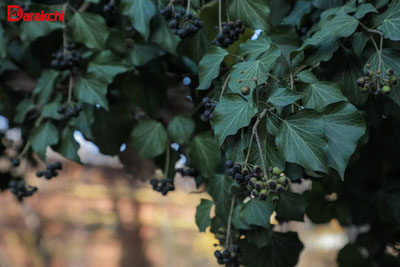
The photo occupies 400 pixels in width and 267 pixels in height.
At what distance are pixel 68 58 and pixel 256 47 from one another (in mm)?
579

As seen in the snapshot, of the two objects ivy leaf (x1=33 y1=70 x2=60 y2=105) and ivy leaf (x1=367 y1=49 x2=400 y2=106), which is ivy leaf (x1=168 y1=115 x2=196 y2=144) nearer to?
ivy leaf (x1=33 y1=70 x2=60 y2=105)

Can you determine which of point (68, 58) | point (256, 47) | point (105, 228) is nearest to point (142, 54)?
point (68, 58)

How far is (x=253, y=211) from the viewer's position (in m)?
1.12

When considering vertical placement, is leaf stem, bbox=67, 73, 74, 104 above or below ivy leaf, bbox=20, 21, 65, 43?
below

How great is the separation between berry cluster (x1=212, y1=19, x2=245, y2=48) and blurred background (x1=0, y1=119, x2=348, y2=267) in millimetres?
3366

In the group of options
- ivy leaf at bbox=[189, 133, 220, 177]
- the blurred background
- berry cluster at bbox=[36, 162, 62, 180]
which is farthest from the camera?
the blurred background

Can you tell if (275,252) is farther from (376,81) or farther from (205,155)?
(376,81)

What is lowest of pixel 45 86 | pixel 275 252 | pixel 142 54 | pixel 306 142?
pixel 275 252

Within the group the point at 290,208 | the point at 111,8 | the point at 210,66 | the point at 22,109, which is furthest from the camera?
the point at 22,109

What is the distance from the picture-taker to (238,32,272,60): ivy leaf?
1.03 metres

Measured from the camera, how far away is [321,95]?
3.17 ft

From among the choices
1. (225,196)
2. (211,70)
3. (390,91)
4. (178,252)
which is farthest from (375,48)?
(178,252)

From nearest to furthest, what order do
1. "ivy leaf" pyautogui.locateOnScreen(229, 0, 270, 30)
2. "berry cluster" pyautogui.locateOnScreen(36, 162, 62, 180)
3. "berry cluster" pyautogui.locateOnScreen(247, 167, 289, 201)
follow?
"berry cluster" pyautogui.locateOnScreen(247, 167, 289, 201)
"ivy leaf" pyautogui.locateOnScreen(229, 0, 270, 30)
"berry cluster" pyautogui.locateOnScreen(36, 162, 62, 180)

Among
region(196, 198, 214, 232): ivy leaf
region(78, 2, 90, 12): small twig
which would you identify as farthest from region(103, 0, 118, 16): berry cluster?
region(196, 198, 214, 232): ivy leaf
